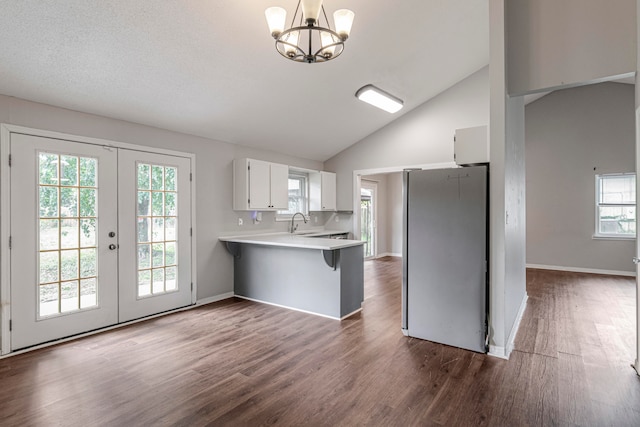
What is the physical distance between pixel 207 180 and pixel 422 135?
12.1 feet

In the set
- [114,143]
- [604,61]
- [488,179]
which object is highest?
[604,61]

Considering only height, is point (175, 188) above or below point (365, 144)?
below

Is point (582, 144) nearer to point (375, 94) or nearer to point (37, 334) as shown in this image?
point (375, 94)

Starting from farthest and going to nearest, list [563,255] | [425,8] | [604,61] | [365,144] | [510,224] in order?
[563,255], [365,144], [425,8], [510,224], [604,61]

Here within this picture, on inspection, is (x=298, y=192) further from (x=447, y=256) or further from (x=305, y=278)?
(x=447, y=256)

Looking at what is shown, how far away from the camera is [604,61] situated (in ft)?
9.02

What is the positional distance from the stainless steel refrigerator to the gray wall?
5225 millimetres

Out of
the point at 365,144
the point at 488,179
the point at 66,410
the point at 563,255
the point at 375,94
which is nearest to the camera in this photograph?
the point at 66,410

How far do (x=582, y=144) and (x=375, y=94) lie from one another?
479cm

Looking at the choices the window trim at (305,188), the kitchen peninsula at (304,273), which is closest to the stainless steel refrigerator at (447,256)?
the kitchen peninsula at (304,273)

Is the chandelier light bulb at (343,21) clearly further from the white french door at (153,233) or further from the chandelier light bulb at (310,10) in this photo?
the white french door at (153,233)

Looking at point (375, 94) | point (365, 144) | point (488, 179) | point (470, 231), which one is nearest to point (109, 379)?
point (470, 231)

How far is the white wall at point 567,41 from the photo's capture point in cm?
270

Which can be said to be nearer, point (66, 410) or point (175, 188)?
point (66, 410)
